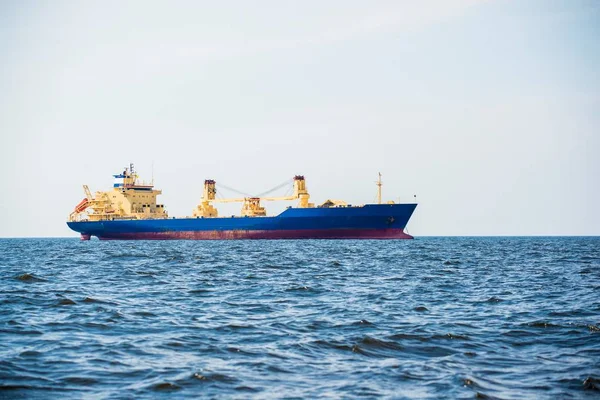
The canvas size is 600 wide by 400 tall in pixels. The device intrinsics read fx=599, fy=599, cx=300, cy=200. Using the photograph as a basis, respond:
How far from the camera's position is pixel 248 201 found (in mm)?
81562

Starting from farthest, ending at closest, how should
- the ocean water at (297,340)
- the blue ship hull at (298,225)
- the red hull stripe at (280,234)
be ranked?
the red hull stripe at (280,234) → the blue ship hull at (298,225) → the ocean water at (297,340)

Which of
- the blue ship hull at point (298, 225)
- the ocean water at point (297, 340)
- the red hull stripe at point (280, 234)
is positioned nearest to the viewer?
the ocean water at point (297, 340)

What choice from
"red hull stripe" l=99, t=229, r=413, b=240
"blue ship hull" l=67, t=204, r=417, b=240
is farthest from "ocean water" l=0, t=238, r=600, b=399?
"red hull stripe" l=99, t=229, r=413, b=240

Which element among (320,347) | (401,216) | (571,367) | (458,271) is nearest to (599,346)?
(571,367)

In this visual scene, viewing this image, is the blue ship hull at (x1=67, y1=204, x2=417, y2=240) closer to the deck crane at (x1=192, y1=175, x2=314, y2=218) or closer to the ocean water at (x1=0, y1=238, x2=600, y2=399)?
the deck crane at (x1=192, y1=175, x2=314, y2=218)

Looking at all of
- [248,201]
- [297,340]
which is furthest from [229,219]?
[297,340]

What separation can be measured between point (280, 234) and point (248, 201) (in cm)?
969

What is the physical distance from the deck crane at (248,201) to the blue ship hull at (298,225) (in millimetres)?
4681

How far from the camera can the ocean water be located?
27.7 feet

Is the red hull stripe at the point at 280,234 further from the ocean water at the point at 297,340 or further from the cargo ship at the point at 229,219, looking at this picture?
the ocean water at the point at 297,340

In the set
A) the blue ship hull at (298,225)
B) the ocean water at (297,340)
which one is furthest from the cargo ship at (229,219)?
the ocean water at (297,340)

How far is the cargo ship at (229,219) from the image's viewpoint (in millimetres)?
70062

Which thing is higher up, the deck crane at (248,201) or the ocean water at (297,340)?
the deck crane at (248,201)

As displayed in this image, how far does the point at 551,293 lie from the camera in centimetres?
1900
